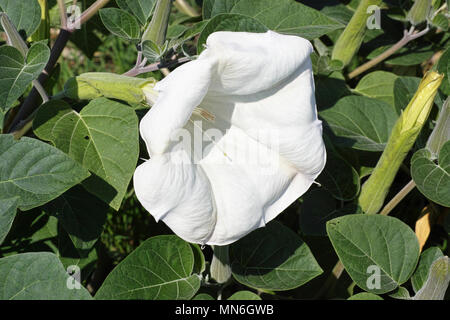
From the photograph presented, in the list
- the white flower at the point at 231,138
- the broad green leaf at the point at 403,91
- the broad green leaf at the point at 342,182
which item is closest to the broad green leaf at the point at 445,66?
the broad green leaf at the point at 403,91

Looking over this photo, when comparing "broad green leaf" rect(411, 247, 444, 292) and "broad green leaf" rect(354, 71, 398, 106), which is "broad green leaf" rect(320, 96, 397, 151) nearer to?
"broad green leaf" rect(354, 71, 398, 106)

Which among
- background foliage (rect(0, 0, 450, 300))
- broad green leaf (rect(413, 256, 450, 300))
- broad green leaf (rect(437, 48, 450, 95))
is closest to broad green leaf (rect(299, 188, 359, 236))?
background foliage (rect(0, 0, 450, 300))

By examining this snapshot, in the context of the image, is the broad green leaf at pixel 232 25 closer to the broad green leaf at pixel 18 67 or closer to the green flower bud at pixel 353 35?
the broad green leaf at pixel 18 67

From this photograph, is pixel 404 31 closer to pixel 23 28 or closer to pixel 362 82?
pixel 362 82

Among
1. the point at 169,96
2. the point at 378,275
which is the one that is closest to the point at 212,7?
the point at 169,96

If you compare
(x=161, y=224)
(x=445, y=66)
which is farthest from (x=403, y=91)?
(x=161, y=224)

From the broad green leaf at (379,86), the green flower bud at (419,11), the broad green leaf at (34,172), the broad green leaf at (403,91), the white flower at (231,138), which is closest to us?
the white flower at (231,138)
